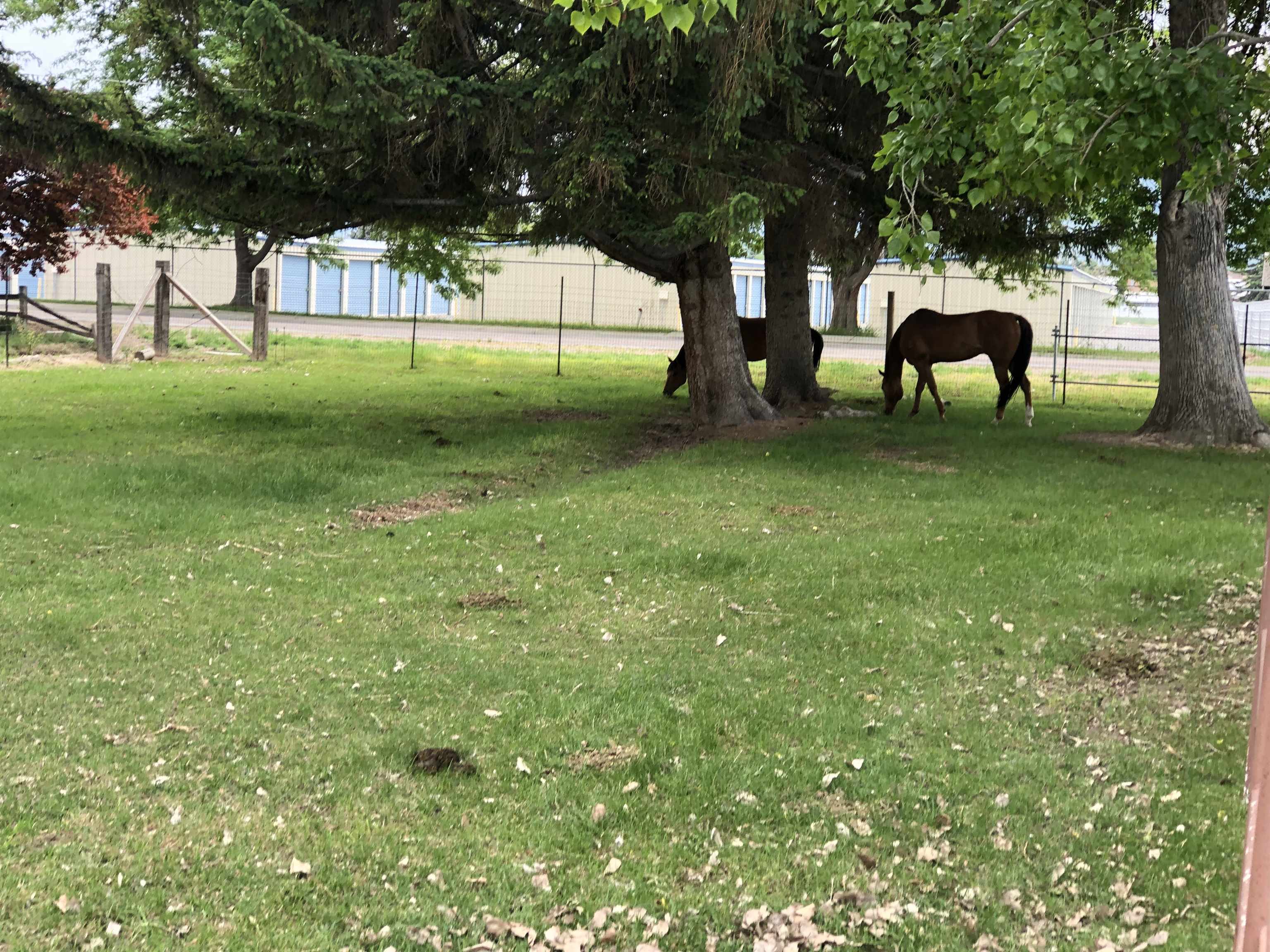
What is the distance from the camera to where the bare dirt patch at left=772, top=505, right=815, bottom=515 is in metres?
10.2

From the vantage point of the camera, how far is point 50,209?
22.8 m

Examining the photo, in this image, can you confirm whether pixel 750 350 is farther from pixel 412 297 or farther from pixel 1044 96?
pixel 412 297

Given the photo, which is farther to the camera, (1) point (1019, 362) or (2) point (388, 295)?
(2) point (388, 295)

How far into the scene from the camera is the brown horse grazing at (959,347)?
1630cm

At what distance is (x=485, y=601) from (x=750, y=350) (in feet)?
43.6

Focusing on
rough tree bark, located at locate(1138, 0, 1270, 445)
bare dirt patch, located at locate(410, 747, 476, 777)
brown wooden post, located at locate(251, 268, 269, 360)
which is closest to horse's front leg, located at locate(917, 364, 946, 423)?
rough tree bark, located at locate(1138, 0, 1270, 445)

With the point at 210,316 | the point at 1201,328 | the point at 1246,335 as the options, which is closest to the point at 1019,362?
the point at 1201,328

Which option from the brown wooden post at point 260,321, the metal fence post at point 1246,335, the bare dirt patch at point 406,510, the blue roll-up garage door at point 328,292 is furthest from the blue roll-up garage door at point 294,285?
the bare dirt patch at point 406,510

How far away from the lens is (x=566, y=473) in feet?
40.8

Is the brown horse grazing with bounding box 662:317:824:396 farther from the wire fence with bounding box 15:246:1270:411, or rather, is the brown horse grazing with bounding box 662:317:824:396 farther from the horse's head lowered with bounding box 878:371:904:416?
the wire fence with bounding box 15:246:1270:411

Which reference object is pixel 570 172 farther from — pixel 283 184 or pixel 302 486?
pixel 302 486

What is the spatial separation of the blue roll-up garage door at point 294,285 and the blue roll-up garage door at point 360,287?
1.75 m

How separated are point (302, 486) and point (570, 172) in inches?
156

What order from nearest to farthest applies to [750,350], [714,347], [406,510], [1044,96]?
[1044,96] < [406,510] < [714,347] < [750,350]
